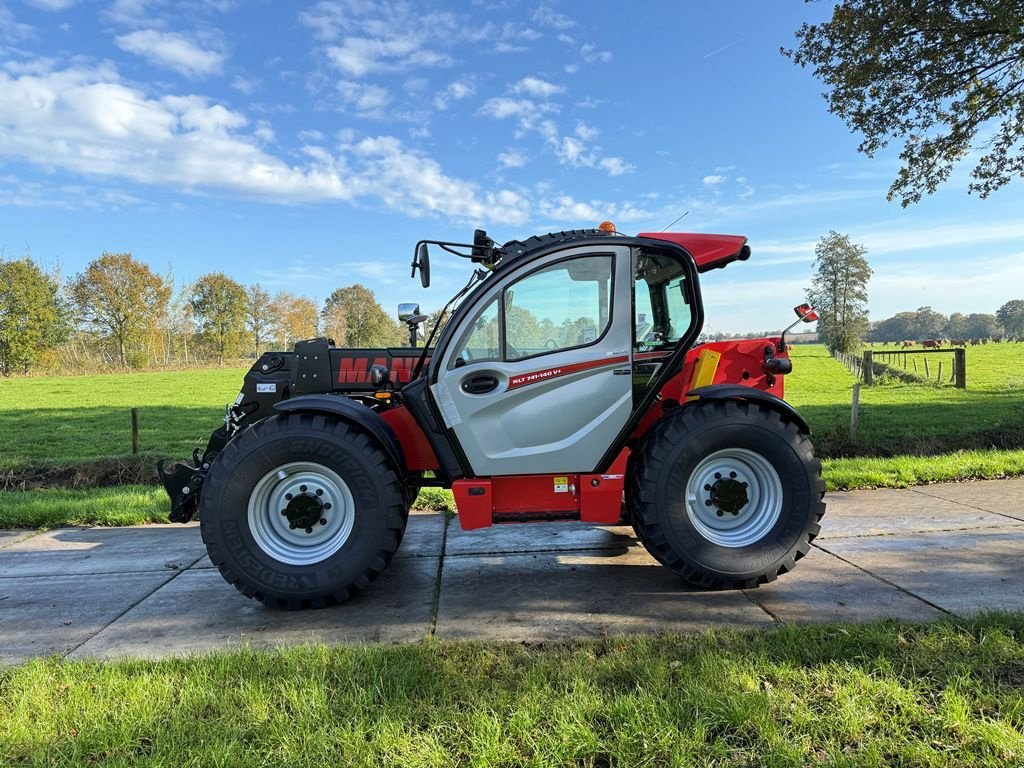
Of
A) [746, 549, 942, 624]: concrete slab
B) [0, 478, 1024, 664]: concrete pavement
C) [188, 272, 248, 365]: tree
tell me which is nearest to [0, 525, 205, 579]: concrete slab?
[0, 478, 1024, 664]: concrete pavement

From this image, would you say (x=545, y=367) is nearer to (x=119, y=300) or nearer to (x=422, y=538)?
(x=422, y=538)

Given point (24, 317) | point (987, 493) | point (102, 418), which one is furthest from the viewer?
point (24, 317)

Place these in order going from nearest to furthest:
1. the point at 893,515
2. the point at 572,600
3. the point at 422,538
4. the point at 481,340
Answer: the point at 572,600 → the point at 481,340 → the point at 422,538 → the point at 893,515

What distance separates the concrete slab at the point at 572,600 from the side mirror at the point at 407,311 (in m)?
1.85

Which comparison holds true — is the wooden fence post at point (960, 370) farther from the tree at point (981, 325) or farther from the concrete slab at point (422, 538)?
the tree at point (981, 325)

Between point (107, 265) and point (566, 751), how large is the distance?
51.1m

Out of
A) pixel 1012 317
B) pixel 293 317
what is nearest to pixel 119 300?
pixel 293 317

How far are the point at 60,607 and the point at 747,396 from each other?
459 centimetres

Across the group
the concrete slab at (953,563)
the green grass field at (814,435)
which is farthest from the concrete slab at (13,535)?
the concrete slab at (953,563)

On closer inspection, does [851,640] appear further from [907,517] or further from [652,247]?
[907,517]

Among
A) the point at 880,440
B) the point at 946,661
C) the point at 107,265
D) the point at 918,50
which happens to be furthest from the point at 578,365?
the point at 107,265

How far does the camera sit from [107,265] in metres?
43.1

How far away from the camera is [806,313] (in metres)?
4.14

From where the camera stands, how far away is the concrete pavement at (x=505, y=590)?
3.35 meters
